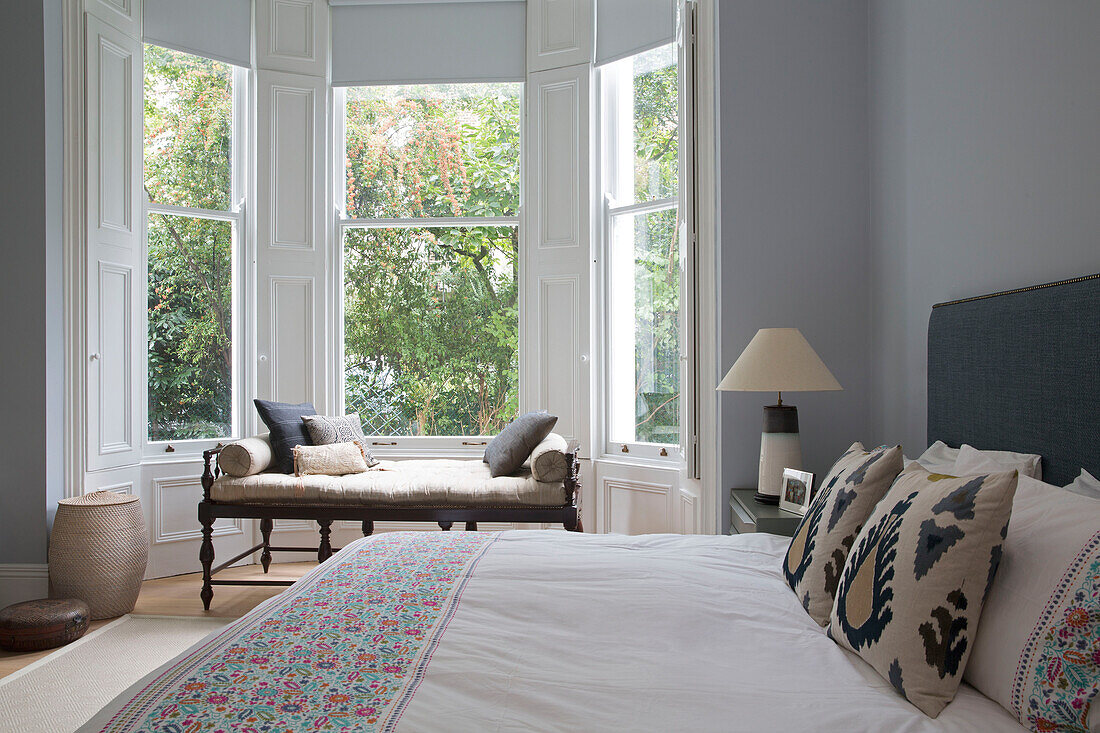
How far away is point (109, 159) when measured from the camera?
3.87m

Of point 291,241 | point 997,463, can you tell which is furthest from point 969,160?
point 291,241

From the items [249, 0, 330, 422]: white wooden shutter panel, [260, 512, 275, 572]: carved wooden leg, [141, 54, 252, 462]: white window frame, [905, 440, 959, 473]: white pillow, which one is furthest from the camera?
[249, 0, 330, 422]: white wooden shutter panel

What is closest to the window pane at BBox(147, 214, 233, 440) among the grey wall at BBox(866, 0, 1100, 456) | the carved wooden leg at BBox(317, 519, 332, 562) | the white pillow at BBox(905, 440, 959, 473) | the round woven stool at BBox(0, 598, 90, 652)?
the carved wooden leg at BBox(317, 519, 332, 562)

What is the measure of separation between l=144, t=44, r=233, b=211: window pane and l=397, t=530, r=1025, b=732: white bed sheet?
363 cm

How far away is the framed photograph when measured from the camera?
7.61 feet

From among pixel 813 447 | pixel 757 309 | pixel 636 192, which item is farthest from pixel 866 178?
pixel 636 192

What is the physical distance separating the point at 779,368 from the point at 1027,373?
864 mm

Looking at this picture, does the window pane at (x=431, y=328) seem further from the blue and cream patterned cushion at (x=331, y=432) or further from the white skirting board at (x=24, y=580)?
the white skirting board at (x=24, y=580)

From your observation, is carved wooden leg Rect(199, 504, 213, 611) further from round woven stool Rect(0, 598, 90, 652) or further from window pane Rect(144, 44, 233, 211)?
window pane Rect(144, 44, 233, 211)

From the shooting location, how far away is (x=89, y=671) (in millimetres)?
2799

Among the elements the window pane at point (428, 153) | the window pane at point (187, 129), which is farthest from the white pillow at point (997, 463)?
the window pane at point (187, 129)

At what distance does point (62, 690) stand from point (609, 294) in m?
3.33

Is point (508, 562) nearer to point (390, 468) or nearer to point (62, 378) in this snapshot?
point (390, 468)

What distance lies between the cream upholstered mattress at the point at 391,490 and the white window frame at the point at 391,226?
1.04 metres
